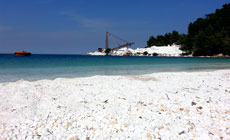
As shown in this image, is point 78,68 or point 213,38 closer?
point 78,68

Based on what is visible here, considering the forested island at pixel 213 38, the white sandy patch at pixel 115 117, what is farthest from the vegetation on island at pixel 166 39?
the white sandy patch at pixel 115 117

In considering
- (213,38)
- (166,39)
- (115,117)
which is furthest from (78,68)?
(166,39)

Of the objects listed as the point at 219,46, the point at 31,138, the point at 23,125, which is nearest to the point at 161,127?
the point at 31,138

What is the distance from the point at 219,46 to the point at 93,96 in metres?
73.4

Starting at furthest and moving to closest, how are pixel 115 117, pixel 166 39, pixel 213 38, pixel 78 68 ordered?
pixel 166 39 < pixel 213 38 < pixel 78 68 < pixel 115 117

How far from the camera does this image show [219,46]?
67.2m

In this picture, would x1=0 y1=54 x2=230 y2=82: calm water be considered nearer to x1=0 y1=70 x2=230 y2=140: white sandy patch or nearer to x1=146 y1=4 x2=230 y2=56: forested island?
x1=0 y1=70 x2=230 y2=140: white sandy patch

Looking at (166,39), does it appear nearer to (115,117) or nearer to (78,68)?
(78,68)

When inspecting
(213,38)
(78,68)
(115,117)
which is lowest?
(115,117)

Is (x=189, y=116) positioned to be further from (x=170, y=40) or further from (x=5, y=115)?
(x=170, y=40)

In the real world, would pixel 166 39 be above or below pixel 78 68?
above

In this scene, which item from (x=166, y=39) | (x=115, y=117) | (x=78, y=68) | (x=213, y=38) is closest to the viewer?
(x=115, y=117)

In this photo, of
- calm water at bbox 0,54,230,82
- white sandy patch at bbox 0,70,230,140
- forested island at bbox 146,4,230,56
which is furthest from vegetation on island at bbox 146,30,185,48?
white sandy patch at bbox 0,70,230,140

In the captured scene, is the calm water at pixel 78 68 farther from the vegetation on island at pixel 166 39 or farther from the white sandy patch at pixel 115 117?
the vegetation on island at pixel 166 39
